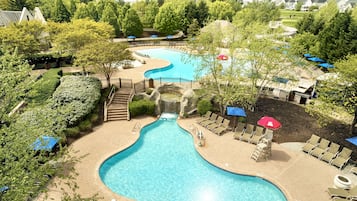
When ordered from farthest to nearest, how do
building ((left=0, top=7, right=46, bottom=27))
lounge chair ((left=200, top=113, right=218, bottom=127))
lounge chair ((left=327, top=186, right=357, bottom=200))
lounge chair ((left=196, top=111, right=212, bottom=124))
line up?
building ((left=0, top=7, right=46, bottom=27)) → lounge chair ((left=196, top=111, right=212, bottom=124)) → lounge chair ((left=200, top=113, right=218, bottom=127)) → lounge chair ((left=327, top=186, right=357, bottom=200))

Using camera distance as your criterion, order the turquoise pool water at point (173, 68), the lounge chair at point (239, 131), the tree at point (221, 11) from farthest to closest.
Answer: the tree at point (221, 11) < the turquoise pool water at point (173, 68) < the lounge chair at point (239, 131)

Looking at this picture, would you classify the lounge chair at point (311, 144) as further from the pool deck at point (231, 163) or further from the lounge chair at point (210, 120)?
the lounge chair at point (210, 120)

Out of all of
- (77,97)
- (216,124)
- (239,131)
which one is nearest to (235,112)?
(239,131)

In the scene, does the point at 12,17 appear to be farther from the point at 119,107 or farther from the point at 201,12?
the point at 201,12

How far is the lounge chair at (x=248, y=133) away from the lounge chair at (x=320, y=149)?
3.99 metres

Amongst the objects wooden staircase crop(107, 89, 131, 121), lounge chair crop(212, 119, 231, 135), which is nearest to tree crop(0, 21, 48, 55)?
wooden staircase crop(107, 89, 131, 121)

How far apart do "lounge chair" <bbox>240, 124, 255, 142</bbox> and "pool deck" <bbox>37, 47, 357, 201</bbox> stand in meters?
0.47

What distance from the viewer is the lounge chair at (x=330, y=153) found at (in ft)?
48.5

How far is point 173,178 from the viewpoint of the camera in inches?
544

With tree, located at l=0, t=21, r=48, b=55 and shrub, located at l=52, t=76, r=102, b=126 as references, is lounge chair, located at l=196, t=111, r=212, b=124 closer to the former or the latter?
shrub, located at l=52, t=76, r=102, b=126

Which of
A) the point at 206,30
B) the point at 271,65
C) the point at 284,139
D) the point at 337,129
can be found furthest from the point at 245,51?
the point at 337,129

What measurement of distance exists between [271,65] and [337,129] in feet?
23.8

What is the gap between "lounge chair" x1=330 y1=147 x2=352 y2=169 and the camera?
560 inches

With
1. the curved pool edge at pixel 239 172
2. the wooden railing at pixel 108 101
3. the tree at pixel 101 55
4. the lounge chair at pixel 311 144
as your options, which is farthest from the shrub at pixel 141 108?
the lounge chair at pixel 311 144
